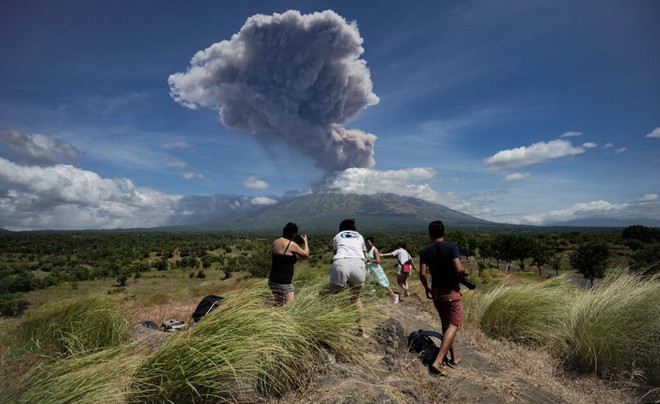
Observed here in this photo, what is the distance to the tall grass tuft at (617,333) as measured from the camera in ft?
14.5

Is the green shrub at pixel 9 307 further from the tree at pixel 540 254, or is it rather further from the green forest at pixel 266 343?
the tree at pixel 540 254

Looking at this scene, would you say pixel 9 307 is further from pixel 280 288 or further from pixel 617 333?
pixel 617 333

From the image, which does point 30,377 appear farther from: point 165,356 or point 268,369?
point 268,369

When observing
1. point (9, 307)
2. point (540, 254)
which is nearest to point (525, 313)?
point (9, 307)

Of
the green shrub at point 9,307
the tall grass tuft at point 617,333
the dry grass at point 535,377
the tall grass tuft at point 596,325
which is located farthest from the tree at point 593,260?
the green shrub at point 9,307

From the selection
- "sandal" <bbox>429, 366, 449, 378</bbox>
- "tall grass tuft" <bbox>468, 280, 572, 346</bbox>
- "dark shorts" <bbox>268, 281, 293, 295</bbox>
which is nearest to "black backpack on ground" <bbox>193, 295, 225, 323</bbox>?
"dark shorts" <bbox>268, 281, 293, 295</bbox>

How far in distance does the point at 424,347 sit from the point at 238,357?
2950 mm

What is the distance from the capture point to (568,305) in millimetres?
5773

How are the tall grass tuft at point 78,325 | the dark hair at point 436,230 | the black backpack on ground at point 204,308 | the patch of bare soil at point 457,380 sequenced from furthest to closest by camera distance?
the black backpack on ground at point 204,308 < the tall grass tuft at point 78,325 < the dark hair at point 436,230 < the patch of bare soil at point 457,380

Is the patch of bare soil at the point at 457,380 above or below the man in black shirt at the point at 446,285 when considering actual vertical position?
below

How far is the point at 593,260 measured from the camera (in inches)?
1238

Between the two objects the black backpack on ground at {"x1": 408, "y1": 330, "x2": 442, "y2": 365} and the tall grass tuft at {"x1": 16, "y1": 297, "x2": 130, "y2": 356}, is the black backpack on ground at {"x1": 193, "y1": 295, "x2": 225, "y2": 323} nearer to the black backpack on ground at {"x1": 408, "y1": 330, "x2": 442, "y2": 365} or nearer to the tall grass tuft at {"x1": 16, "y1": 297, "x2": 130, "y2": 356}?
the tall grass tuft at {"x1": 16, "y1": 297, "x2": 130, "y2": 356}

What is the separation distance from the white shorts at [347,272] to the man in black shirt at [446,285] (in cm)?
104

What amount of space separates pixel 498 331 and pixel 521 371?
1804 mm
